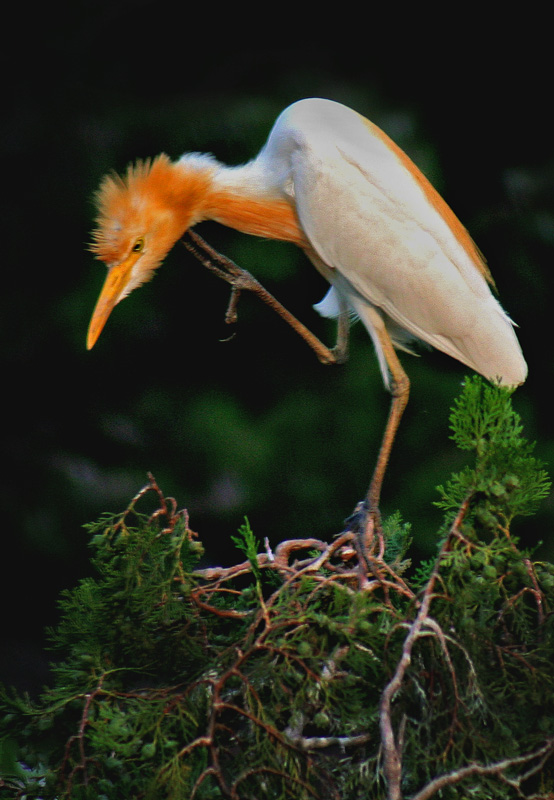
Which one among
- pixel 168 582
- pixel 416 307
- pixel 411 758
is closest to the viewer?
pixel 411 758

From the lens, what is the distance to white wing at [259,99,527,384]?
1072mm

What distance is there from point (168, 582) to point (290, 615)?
14 centimetres

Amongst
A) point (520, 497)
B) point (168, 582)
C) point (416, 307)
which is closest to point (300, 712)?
point (168, 582)

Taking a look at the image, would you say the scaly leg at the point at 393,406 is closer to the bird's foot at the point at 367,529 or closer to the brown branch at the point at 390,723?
the bird's foot at the point at 367,529

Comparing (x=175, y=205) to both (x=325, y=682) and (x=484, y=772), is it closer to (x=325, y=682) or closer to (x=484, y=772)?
(x=325, y=682)

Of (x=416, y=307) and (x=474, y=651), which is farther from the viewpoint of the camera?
(x=416, y=307)

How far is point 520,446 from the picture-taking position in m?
0.78

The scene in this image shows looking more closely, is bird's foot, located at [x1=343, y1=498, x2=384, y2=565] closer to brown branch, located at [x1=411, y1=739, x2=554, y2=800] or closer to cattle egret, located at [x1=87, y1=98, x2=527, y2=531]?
cattle egret, located at [x1=87, y1=98, x2=527, y2=531]

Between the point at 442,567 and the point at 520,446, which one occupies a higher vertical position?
the point at 520,446

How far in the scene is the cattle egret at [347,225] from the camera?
1.06 metres

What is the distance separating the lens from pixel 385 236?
1096mm

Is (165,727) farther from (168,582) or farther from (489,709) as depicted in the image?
(489,709)

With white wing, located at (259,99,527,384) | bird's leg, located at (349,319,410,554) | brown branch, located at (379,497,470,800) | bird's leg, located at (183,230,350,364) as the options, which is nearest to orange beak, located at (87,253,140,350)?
bird's leg, located at (183,230,350,364)

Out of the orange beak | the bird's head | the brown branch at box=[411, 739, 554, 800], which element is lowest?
the brown branch at box=[411, 739, 554, 800]
